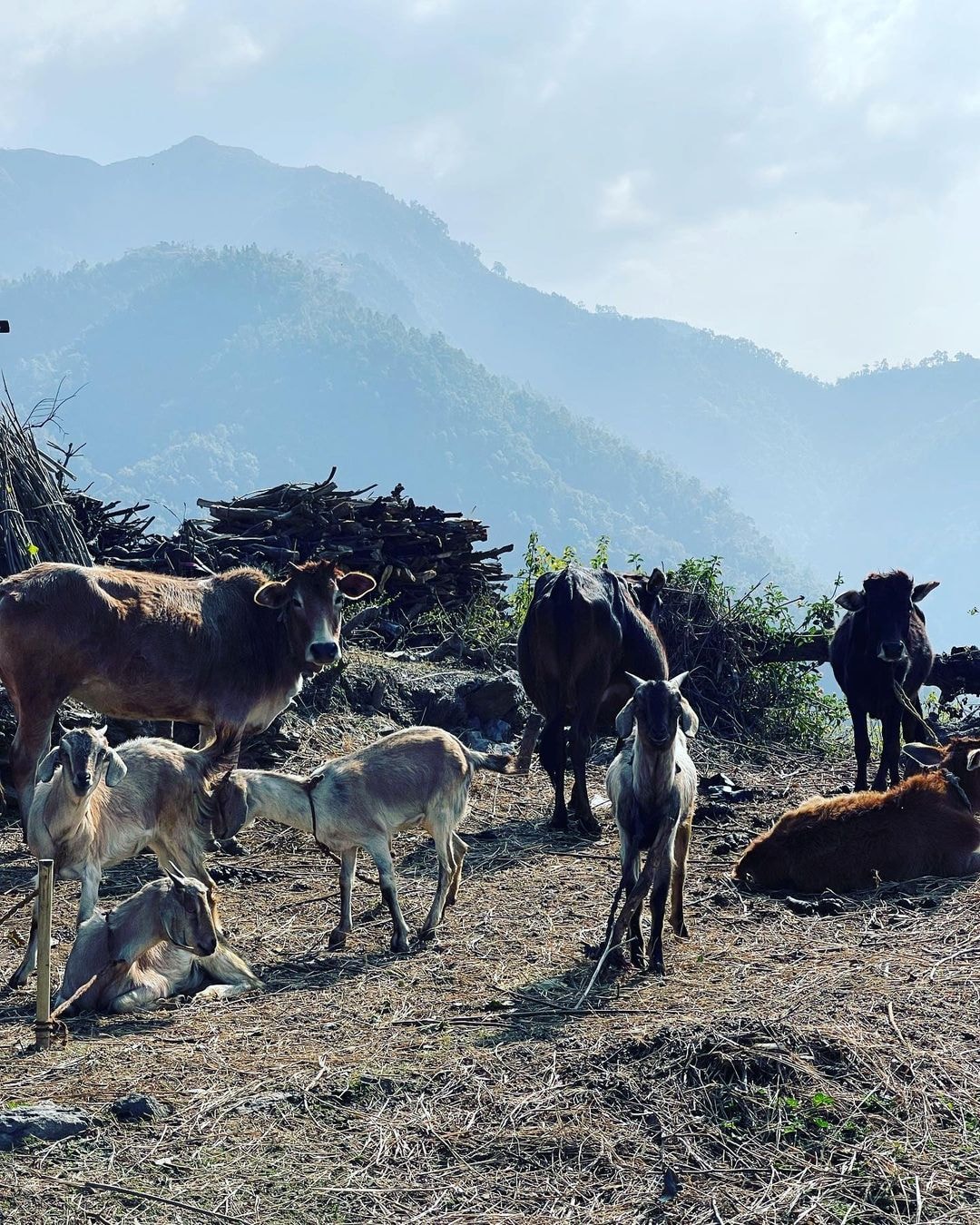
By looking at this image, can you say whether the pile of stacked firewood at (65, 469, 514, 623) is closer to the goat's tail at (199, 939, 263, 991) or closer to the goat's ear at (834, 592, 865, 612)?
the goat's ear at (834, 592, 865, 612)

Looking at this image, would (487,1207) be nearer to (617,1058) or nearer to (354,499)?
(617,1058)

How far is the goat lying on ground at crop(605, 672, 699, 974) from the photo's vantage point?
6.53m

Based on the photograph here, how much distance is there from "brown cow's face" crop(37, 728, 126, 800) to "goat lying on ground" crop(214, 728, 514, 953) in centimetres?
71

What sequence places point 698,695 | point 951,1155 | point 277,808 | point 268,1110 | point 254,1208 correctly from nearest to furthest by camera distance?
1. point 254,1208
2. point 951,1155
3. point 268,1110
4. point 277,808
5. point 698,695

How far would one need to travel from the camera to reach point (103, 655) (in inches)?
370

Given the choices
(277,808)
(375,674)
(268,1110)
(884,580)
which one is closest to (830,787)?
(884,580)

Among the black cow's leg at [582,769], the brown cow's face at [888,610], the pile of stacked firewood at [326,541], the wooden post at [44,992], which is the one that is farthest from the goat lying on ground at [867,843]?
the pile of stacked firewood at [326,541]

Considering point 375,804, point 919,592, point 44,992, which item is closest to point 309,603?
point 375,804

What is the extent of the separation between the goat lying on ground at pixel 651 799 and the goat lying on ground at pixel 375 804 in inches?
52.2

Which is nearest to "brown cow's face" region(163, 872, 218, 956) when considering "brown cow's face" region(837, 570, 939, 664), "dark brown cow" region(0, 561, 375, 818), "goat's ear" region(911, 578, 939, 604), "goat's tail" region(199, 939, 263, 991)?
"goat's tail" region(199, 939, 263, 991)

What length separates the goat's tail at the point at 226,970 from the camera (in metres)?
6.68

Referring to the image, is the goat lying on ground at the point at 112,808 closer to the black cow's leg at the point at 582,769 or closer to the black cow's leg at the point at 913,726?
the black cow's leg at the point at 582,769

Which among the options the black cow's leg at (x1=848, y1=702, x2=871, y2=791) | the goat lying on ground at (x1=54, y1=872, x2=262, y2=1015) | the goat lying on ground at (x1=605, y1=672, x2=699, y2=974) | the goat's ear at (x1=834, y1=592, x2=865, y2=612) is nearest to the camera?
the goat lying on ground at (x1=54, y1=872, x2=262, y2=1015)

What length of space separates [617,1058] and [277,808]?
308 centimetres
